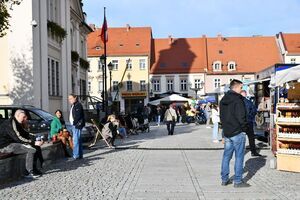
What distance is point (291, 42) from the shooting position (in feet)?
241

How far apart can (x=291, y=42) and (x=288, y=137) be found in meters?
65.1

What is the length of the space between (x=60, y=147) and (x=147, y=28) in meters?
66.0

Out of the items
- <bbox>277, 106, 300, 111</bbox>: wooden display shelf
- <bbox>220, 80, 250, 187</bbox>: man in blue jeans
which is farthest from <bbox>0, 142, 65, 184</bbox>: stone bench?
A: <bbox>277, 106, 300, 111</bbox>: wooden display shelf

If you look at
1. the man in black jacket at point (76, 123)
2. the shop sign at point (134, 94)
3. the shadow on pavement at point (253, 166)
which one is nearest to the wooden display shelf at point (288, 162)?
the shadow on pavement at point (253, 166)

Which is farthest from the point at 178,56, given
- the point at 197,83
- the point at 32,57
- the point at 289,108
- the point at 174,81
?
the point at 289,108

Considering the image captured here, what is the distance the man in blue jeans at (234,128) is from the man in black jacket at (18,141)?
161 inches

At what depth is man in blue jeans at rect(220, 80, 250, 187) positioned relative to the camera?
9.26 metres

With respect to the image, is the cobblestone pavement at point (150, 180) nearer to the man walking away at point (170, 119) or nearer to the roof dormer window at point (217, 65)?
the man walking away at point (170, 119)

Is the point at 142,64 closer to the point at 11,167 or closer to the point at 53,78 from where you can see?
the point at 53,78

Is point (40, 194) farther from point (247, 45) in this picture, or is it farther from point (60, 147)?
point (247, 45)

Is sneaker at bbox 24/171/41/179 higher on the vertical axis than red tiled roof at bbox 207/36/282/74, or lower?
lower

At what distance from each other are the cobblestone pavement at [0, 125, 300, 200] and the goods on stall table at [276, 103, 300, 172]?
315mm

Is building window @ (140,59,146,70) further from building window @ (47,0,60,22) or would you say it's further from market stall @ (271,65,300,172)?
market stall @ (271,65,300,172)

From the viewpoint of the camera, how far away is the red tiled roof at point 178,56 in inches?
2911
